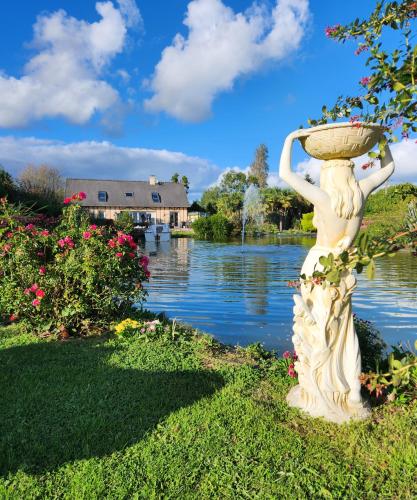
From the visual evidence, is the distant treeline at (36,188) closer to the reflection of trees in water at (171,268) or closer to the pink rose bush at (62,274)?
the reflection of trees in water at (171,268)

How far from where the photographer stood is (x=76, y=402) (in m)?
3.66

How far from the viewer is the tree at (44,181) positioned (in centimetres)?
2597

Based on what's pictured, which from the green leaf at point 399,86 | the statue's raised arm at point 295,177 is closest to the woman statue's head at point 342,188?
the statue's raised arm at point 295,177

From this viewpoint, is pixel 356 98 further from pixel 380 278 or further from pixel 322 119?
pixel 380 278

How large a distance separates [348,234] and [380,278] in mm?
10808

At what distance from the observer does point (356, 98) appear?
113 inches

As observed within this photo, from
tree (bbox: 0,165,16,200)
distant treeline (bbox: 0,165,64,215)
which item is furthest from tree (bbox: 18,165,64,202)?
tree (bbox: 0,165,16,200)

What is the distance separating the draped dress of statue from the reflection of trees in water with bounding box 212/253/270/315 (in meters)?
5.07

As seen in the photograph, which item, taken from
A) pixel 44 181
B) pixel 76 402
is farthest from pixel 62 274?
pixel 44 181

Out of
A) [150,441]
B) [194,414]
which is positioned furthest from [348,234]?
[150,441]

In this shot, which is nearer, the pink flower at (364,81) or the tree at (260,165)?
the pink flower at (364,81)

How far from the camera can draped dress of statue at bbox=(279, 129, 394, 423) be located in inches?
131

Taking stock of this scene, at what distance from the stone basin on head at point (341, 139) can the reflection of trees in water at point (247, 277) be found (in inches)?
219

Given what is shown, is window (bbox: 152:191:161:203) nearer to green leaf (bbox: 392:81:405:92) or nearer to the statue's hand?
the statue's hand
